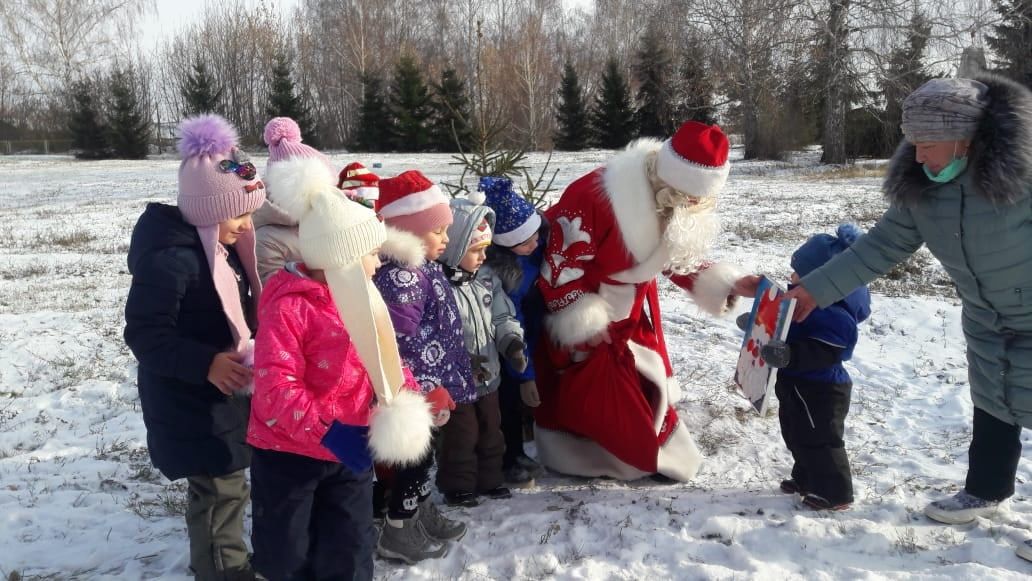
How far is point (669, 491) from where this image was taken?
3.71 m

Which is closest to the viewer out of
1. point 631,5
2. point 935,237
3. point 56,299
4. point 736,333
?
point 935,237

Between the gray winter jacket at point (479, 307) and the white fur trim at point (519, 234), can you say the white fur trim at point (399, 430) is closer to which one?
the gray winter jacket at point (479, 307)

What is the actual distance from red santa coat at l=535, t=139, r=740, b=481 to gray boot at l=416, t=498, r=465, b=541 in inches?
33.5

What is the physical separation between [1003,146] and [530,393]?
7.49 feet

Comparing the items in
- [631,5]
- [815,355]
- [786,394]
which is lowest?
[786,394]

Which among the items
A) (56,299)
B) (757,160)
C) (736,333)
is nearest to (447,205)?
(736,333)

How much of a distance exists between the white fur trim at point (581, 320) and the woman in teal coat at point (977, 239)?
38.0 inches

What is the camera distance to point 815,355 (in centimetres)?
334

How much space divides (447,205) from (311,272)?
0.84m

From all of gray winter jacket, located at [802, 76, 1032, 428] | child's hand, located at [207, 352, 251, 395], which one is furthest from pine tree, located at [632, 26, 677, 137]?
child's hand, located at [207, 352, 251, 395]

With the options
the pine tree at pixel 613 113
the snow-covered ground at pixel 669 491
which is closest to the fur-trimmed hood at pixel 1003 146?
the snow-covered ground at pixel 669 491

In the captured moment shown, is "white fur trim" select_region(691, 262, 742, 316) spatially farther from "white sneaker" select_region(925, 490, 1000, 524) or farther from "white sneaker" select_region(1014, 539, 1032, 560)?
"white sneaker" select_region(1014, 539, 1032, 560)

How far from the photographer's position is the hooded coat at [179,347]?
100 inches

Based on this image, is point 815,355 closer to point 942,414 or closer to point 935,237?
point 935,237
